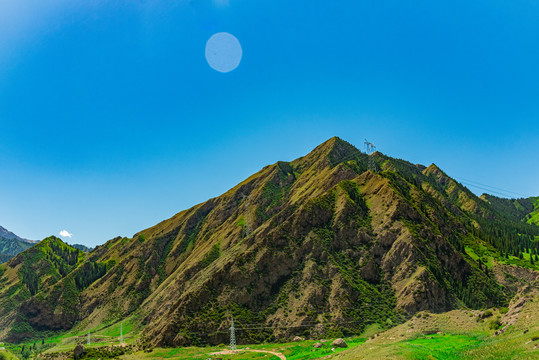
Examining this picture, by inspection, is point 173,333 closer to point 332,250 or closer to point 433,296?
point 332,250

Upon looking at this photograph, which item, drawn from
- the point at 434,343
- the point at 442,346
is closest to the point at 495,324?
the point at 434,343

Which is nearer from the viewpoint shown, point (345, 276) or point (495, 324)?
point (495, 324)

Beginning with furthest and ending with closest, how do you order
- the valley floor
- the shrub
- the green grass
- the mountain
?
the mountain → the shrub → the green grass → the valley floor

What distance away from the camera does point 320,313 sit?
113 metres

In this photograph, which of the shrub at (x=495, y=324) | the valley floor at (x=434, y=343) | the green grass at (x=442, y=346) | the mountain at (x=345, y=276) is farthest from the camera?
the mountain at (x=345, y=276)

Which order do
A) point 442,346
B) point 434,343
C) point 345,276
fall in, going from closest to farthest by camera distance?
point 442,346 < point 434,343 < point 345,276

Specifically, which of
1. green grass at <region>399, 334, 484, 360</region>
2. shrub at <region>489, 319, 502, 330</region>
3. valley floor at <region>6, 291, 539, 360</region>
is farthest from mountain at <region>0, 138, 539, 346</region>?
shrub at <region>489, 319, 502, 330</region>

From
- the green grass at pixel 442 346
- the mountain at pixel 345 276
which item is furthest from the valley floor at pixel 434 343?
the mountain at pixel 345 276

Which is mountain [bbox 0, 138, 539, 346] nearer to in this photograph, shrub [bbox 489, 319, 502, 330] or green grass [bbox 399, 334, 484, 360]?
green grass [bbox 399, 334, 484, 360]

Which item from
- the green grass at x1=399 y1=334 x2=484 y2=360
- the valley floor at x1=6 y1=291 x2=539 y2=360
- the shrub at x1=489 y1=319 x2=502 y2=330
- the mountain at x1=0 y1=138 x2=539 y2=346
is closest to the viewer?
Answer: the valley floor at x1=6 y1=291 x2=539 y2=360

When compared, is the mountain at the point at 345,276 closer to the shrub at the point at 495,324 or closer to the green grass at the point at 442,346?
the green grass at the point at 442,346

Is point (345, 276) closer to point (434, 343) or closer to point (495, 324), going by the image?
point (434, 343)

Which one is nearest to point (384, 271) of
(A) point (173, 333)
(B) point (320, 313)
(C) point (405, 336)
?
(B) point (320, 313)

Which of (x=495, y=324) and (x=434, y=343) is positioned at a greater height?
(x=495, y=324)
